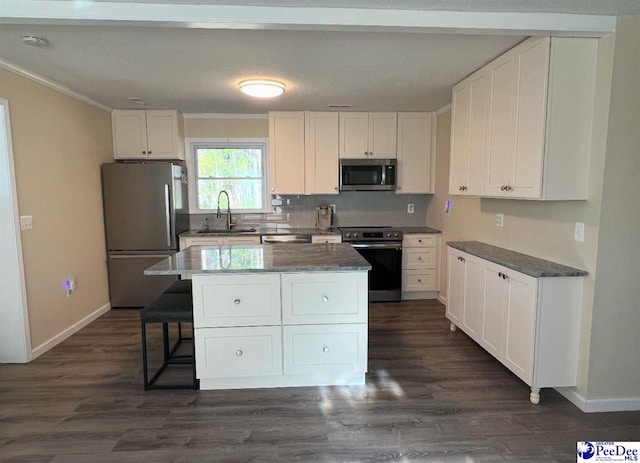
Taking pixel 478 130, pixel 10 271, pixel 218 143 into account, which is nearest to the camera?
pixel 10 271

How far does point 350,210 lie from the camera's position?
5035 mm

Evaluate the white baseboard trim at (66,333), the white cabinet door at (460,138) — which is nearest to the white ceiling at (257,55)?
the white cabinet door at (460,138)

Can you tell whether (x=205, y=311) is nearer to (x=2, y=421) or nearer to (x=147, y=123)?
(x=2, y=421)

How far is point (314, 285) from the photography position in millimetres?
2498

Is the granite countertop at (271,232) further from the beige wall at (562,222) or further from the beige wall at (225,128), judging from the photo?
the beige wall at (562,222)

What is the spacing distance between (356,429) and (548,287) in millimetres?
1480

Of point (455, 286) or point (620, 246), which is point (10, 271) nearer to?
point (455, 286)

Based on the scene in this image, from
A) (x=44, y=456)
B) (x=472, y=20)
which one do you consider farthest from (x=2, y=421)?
A: (x=472, y=20)

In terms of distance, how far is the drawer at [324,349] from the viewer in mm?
2529

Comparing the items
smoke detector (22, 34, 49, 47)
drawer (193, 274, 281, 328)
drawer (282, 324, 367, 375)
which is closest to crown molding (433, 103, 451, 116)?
drawer (282, 324, 367, 375)

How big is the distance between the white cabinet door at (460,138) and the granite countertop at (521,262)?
564 millimetres

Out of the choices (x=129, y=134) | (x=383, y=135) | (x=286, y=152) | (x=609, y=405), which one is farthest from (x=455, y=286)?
(x=129, y=134)

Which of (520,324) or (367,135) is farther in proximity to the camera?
(367,135)

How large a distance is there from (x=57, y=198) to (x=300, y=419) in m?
2.99
